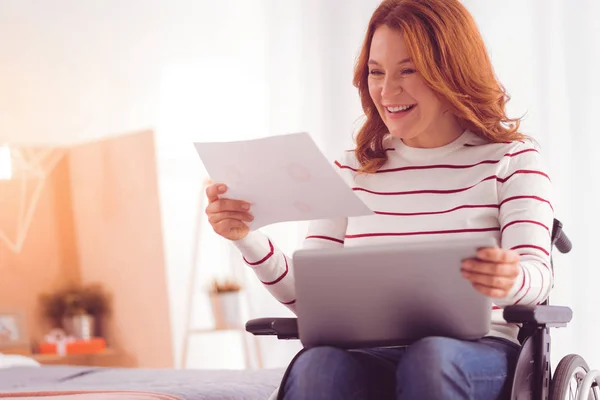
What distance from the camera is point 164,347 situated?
4367 mm

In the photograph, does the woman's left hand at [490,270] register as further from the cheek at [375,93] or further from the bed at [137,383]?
the bed at [137,383]

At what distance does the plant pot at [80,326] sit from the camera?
453 cm

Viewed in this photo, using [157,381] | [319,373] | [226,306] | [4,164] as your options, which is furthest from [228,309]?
[319,373]

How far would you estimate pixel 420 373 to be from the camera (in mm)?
1427

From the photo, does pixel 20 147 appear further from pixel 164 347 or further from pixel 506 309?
pixel 506 309

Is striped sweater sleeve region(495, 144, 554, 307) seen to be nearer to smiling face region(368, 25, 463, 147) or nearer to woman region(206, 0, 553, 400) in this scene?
woman region(206, 0, 553, 400)

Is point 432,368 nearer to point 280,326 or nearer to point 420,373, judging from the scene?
point 420,373

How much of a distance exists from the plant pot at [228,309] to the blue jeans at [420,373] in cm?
273

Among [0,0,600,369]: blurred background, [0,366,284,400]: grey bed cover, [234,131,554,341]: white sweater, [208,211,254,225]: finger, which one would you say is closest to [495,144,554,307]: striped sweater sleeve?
[234,131,554,341]: white sweater

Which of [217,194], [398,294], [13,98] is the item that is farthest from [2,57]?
[398,294]

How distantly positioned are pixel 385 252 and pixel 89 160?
3462 mm

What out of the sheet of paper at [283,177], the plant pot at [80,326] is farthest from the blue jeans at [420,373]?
the plant pot at [80,326]

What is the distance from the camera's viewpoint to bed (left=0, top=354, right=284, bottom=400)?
201 centimetres

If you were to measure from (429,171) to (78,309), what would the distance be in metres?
3.05
